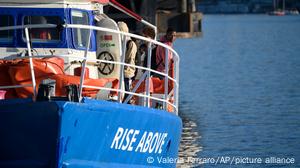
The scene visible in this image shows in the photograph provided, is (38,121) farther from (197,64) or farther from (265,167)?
(197,64)

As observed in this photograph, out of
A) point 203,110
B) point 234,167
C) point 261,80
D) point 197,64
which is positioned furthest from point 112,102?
point 197,64

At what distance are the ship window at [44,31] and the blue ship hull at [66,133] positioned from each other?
2287 millimetres

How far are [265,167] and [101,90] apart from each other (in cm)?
719

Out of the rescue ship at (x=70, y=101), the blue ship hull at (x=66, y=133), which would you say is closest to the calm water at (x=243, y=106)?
the rescue ship at (x=70, y=101)

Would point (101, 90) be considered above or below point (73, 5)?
below

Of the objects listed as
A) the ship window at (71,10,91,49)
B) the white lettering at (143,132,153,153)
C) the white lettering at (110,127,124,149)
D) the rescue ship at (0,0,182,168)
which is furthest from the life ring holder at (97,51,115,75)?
the white lettering at (110,127,124,149)

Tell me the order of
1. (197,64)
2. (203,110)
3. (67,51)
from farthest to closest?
(197,64) < (203,110) < (67,51)

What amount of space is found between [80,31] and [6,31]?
119 cm

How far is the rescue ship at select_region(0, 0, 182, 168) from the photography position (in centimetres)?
1530

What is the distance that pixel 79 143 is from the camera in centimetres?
1552

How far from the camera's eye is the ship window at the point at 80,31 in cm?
1802

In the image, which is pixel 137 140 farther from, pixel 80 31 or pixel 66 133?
pixel 80 31

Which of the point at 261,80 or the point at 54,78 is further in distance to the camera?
the point at 261,80

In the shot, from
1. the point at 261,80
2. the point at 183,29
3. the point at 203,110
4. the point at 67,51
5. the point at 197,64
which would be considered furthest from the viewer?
the point at 197,64
